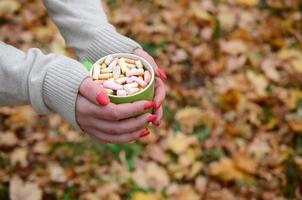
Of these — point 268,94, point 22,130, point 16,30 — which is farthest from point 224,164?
point 16,30

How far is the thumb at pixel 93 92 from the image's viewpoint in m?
0.89

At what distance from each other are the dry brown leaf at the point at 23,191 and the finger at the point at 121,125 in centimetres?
66

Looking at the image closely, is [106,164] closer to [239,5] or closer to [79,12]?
[79,12]

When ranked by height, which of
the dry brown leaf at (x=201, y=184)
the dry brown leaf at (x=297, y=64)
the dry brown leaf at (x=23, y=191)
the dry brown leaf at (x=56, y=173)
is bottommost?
the dry brown leaf at (x=23, y=191)

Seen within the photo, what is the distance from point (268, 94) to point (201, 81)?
0.28 meters

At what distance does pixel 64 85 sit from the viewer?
3.10 ft

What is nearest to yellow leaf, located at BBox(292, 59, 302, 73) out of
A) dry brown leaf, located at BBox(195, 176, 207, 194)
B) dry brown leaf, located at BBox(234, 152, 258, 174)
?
dry brown leaf, located at BBox(234, 152, 258, 174)

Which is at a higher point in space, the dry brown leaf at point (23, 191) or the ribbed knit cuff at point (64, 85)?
the ribbed knit cuff at point (64, 85)

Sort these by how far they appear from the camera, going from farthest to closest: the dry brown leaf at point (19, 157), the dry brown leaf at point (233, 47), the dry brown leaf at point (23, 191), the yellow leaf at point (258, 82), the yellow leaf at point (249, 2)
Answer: the yellow leaf at point (249, 2)
the dry brown leaf at point (233, 47)
the yellow leaf at point (258, 82)
the dry brown leaf at point (19, 157)
the dry brown leaf at point (23, 191)

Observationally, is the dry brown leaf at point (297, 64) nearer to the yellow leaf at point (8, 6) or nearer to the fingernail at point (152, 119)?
the fingernail at point (152, 119)

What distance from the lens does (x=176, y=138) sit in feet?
5.56

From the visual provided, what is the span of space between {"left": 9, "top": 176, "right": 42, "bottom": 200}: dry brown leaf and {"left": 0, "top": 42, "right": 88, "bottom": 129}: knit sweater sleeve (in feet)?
1.91

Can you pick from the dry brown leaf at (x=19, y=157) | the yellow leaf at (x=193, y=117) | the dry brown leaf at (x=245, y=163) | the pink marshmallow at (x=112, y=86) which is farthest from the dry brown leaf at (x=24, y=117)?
the pink marshmallow at (x=112, y=86)

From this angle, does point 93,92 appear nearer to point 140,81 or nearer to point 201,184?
point 140,81
